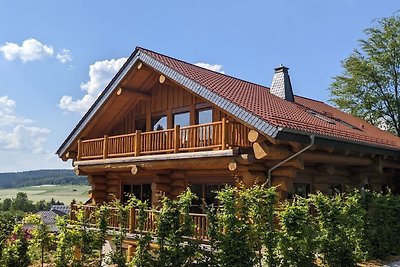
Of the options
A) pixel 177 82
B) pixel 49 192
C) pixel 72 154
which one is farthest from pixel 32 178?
pixel 177 82

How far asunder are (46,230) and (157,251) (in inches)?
118

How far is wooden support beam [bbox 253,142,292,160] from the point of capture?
1102 cm

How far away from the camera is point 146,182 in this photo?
16.8 m

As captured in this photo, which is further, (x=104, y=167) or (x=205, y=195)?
(x=104, y=167)

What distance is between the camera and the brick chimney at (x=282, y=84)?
17.2 metres

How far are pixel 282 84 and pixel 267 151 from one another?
703 centimetres

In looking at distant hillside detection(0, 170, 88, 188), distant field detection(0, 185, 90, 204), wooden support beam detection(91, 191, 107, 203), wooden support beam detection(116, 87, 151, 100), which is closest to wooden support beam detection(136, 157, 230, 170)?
wooden support beam detection(116, 87, 151, 100)

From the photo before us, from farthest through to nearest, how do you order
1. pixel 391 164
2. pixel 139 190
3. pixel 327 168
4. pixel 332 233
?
pixel 139 190 < pixel 391 164 < pixel 327 168 < pixel 332 233

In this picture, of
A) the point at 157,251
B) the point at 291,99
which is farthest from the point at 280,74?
the point at 157,251

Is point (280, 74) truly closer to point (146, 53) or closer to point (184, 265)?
point (146, 53)

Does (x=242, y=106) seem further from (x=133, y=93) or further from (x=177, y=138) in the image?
(x=133, y=93)

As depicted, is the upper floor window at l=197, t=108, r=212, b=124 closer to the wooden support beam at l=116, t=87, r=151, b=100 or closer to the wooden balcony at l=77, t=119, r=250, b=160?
the wooden balcony at l=77, t=119, r=250, b=160

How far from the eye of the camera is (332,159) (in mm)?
13297

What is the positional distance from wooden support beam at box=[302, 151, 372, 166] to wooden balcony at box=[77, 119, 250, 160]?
187cm
